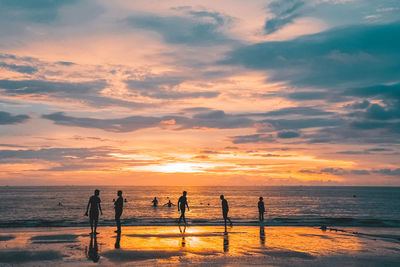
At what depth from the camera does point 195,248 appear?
13609 millimetres

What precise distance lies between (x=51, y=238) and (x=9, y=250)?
9.73 ft

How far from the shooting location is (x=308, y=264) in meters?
11.2

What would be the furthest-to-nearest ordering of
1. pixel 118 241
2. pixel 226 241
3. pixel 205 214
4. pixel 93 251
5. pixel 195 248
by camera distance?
pixel 205 214 → pixel 226 241 → pixel 118 241 → pixel 195 248 → pixel 93 251

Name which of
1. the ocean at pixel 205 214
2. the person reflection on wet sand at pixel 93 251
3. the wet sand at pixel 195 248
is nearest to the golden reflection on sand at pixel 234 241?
the wet sand at pixel 195 248

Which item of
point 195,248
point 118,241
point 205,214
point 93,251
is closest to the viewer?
point 93,251

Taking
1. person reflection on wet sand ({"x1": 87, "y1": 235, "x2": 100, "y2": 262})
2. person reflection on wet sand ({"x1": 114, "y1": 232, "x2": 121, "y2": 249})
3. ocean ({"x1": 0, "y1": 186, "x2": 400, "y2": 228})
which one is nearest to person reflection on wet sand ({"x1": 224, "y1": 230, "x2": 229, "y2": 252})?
person reflection on wet sand ({"x1": 114, "y1": 232, "x2": 121, "y2": 249})

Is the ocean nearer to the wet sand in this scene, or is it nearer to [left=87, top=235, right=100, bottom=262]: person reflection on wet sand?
the wet sand

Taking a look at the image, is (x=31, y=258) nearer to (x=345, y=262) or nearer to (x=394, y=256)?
(x=345, y=262)

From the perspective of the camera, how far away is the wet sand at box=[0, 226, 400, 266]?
11453 mm

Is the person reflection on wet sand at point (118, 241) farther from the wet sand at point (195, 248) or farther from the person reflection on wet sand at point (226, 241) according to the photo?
the person reflection on wet sand at point (226, 241)

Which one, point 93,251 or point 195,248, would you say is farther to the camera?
point 195,248

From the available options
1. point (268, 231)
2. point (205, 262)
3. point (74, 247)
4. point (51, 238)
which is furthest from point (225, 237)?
point (51, 238)

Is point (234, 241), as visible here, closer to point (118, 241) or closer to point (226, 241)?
point (226, 241)

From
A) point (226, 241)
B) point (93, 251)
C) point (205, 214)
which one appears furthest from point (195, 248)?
point (205, 214)
